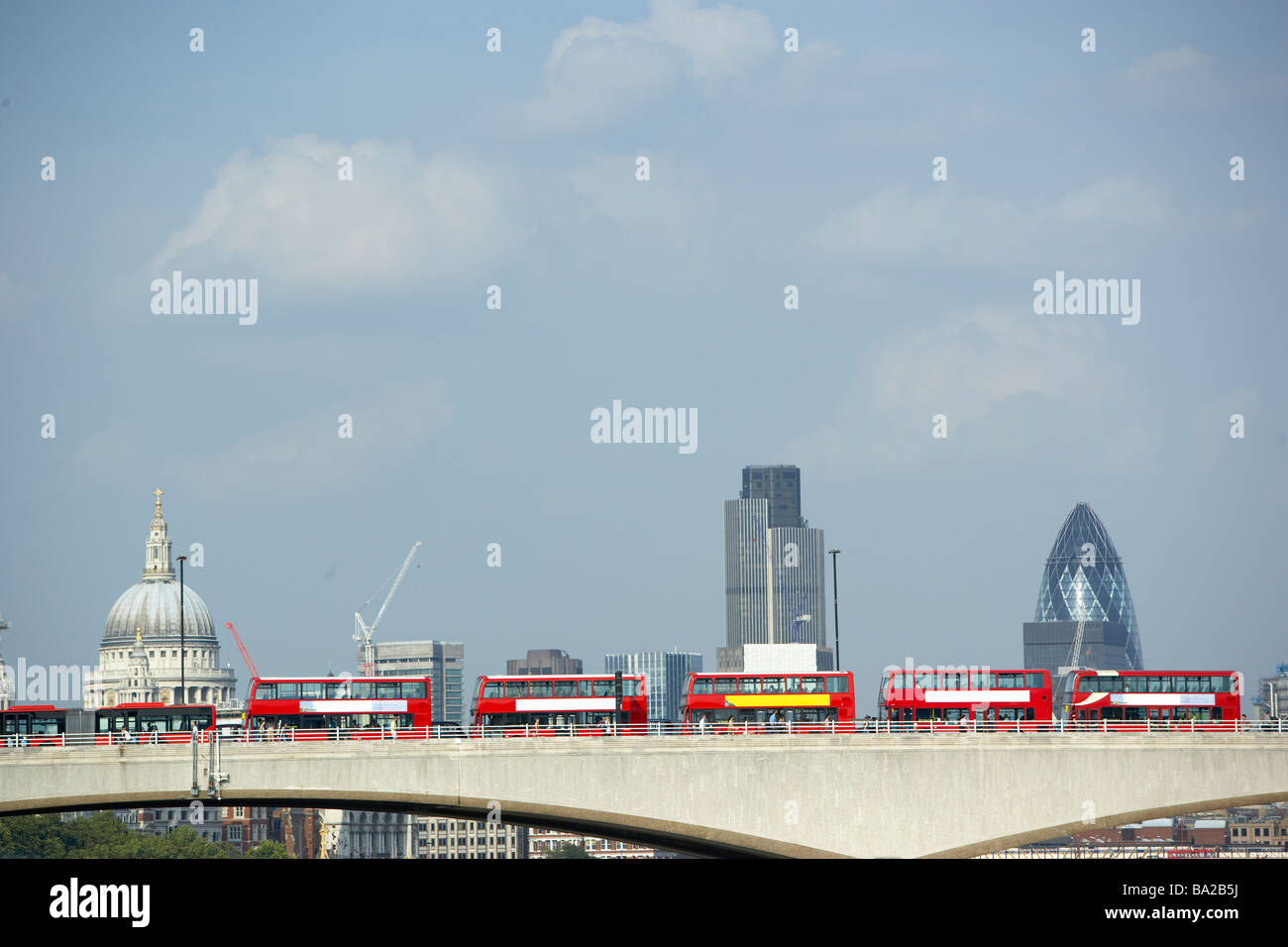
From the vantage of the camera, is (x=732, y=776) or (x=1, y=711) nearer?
(x=732, y=776)

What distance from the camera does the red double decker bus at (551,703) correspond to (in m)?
77.9

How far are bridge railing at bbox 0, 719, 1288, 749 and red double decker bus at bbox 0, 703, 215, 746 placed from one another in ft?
0.36

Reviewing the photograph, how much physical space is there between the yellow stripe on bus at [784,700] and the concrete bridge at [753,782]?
794 centimetres

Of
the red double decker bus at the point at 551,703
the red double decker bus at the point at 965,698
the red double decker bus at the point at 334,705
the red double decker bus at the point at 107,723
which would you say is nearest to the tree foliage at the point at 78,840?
the red double decker bus at the point at 107,723

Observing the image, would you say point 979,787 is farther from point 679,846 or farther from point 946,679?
point 679,846

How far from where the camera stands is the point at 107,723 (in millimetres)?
77688

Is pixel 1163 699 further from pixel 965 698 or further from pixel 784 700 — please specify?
pixel 784 700

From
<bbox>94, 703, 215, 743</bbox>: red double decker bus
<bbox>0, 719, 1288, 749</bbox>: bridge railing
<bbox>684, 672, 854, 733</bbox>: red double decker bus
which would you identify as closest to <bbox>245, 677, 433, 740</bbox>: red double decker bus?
<bbox>0, 719, 1288, 749</bbox>: bridge railing

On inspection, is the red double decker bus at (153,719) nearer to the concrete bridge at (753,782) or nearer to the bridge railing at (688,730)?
the bridge railing at (688,730)

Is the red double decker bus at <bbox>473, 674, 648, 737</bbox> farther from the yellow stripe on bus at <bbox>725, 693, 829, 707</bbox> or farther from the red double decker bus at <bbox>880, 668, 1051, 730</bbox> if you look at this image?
Answer: the red double decker bus at <bbox>880, 668, 1051, 730</bbox>
